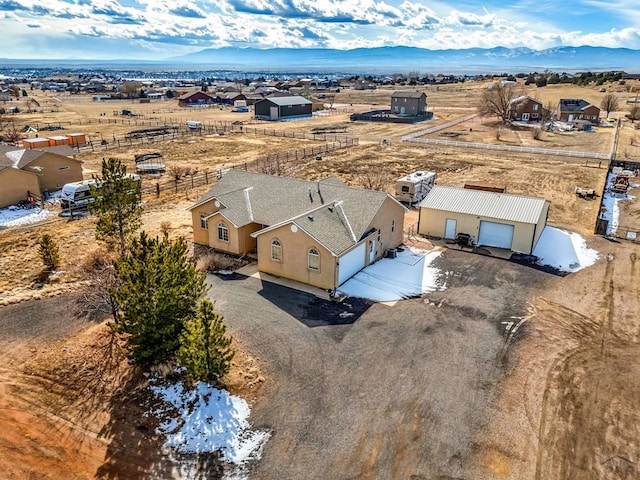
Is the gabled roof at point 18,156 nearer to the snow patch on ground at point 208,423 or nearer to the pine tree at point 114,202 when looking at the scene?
the pine tree at point 114,202

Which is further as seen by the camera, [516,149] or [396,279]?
[516,149]

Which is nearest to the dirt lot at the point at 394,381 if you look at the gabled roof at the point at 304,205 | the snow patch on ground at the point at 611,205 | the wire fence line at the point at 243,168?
the gabled roof at the point at 304,205

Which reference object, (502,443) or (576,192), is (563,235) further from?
(502,443)

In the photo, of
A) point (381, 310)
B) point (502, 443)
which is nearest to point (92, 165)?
point (381, 310)

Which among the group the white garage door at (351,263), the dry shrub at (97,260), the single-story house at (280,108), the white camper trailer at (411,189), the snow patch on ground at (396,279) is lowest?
the snow patch on ground at (396,279)

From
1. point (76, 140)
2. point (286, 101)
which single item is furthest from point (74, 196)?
point (286, 101)

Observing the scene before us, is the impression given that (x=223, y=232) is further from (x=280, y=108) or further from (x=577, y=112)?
(x=577, y=112)

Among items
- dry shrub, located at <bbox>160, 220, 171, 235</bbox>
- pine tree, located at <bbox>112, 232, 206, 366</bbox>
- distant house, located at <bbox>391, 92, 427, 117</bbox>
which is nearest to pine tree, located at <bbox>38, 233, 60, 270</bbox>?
dry shrub, located at <bbox>160, 220, 171, 235</bbox>
